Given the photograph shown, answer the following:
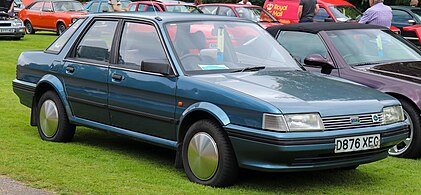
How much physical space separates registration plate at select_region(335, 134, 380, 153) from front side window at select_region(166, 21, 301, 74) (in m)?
1.39

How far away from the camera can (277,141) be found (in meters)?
5.67

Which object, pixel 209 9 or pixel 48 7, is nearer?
pixel 209 9

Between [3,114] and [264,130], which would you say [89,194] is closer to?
[264,130]

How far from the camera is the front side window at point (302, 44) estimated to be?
8930 millimetres

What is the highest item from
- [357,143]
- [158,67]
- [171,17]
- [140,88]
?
[171,17]

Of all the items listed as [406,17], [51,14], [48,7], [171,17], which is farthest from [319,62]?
[48,7]

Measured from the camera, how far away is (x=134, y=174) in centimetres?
660

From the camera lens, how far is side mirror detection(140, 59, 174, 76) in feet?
21.7

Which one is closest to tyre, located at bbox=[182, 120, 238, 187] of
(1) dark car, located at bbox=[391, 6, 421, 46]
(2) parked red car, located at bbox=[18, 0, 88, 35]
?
(1) dark car, located at bbox=[391, 6, 421, 46]

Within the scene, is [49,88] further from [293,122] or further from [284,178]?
[293,122]

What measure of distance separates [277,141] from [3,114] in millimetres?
5477

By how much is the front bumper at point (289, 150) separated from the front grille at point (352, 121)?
0.15ft

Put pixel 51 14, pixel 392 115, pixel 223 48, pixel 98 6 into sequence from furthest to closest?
pixel 51 14 < pixel 98 6 < pixel 223 48 < pixel 392 115

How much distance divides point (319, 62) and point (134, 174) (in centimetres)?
291
